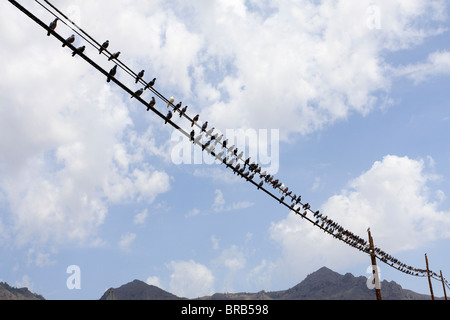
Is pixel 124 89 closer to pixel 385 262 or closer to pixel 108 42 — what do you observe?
pixel 108 42

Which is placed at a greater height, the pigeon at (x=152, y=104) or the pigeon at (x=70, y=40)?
the pigeon at (x=70, y=40)

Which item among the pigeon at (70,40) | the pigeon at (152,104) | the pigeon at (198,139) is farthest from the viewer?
the pigeon at (198,139)

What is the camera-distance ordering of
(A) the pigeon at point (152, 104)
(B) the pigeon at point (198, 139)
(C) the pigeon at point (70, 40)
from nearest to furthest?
(C) the pigeon at point (70, 40) < (A) the pigeon at point (152, 104) < (B) the pigeon at point (198, 139)

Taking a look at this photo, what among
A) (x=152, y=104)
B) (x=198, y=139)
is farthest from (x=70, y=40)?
(x=198, y=139)

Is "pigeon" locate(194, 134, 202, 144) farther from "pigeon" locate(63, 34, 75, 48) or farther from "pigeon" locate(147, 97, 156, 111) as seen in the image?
"pigeon" locate(63, 34, 75, 48)

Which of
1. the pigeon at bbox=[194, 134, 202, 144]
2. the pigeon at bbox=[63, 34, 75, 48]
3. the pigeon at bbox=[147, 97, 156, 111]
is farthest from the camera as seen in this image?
the pigeon at bbox=[194, 134, 202, 144]

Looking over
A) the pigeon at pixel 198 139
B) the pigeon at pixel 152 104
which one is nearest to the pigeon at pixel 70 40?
the pigeon at pixel 152 104

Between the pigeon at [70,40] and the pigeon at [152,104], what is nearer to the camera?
the pigeon at [70,40]

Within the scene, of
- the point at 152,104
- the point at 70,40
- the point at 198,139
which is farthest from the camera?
the point at 198,139

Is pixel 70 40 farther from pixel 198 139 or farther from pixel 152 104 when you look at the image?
pixel 198 139

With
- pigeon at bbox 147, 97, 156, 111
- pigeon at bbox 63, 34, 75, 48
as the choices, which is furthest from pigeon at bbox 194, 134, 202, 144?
pigeon at bbox 63, 34, 75, 48

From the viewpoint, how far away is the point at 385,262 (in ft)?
160

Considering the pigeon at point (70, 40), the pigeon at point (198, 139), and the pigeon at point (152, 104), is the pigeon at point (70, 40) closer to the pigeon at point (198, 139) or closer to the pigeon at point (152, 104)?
the pigeon at point (152, 104)
